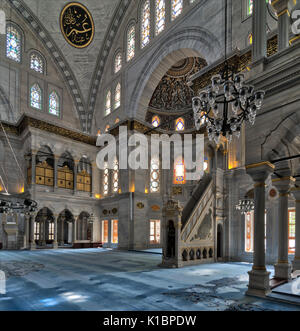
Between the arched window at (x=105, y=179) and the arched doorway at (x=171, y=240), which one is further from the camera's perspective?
the arched window at (x=105, y=179)

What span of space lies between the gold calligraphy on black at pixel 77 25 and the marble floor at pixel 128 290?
16.8m

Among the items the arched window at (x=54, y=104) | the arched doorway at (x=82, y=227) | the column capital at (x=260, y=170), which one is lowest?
the arched doorway at (x=82, y=227)

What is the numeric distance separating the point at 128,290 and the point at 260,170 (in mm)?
3569

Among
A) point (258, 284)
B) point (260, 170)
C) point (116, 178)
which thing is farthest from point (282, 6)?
point (116, 178)

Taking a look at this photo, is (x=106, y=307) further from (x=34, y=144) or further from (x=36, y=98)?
(x=36, y=98)

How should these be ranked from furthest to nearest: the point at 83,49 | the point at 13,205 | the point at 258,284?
the point at 83,49, the point at 13,205, the point at 258,284

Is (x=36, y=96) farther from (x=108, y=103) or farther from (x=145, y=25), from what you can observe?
(x=145, y=25)

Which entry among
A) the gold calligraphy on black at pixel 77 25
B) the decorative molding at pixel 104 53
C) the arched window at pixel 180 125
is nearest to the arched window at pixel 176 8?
the decorative molding at pixel 104 53

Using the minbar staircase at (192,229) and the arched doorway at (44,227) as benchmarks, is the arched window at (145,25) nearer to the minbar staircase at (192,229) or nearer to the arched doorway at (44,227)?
the minbar staircase at (192,229)

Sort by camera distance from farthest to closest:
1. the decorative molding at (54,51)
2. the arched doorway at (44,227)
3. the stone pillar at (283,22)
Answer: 1. the arched doorway at (44,227)
2. the decorative molding at (54,51)
3. the stone pillar at (283,22)

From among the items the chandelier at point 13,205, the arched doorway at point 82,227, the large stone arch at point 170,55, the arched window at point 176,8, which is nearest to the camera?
the chandelier at point 13,205

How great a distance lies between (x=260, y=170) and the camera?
5609 millimetres

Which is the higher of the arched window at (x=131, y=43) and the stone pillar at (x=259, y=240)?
the arched window at (x=131, y=43)

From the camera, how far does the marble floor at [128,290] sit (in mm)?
4590
